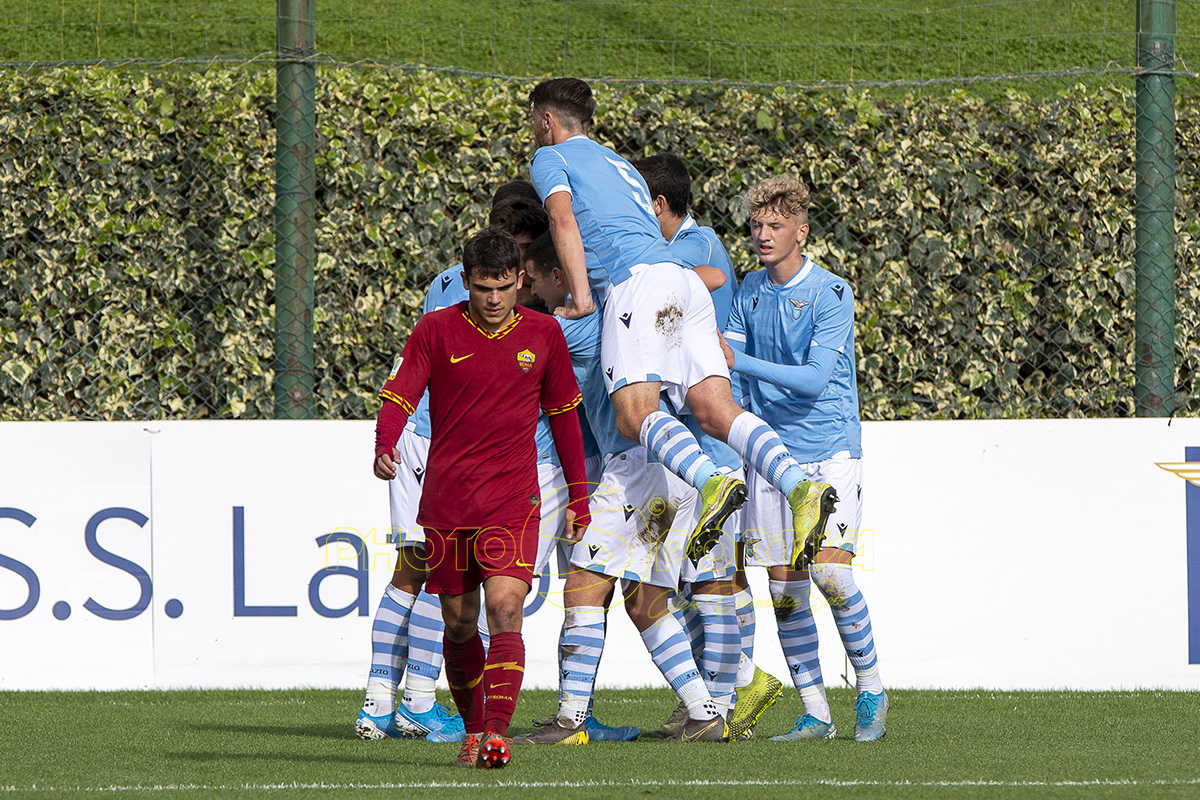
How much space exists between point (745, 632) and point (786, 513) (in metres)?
0.64

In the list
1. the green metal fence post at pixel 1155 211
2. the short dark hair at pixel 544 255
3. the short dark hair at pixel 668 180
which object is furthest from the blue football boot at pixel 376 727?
the green metal fence post at pixel 1155 211

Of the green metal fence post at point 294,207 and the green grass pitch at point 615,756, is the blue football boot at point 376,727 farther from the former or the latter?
the green metal fence post at point 294,207

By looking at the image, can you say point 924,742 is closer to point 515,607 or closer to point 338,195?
point 515,607

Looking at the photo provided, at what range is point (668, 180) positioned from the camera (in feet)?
19.3

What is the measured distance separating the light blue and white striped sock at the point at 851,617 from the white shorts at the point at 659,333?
0.85 metres

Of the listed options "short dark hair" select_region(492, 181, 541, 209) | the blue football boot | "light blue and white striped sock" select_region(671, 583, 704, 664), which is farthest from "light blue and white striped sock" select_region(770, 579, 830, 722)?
"short dark hair" select_region(492, 181, 541, 209)

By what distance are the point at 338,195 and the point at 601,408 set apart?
287 centimetres

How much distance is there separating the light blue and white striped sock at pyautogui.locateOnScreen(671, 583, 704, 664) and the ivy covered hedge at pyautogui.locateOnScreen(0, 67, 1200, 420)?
2165 millimetres

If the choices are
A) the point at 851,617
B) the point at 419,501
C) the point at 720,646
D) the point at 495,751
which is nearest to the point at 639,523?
the point at 720,646

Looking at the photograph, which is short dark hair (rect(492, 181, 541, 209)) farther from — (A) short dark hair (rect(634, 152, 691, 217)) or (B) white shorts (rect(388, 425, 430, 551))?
(B) white shorts (rect(388, 425, 430, 551))

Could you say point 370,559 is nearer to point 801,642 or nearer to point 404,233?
point 404,233

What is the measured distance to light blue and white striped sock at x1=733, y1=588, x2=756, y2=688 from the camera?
5631mm

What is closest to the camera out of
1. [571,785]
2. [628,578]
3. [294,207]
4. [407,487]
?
[571,785]

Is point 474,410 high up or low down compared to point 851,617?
up
